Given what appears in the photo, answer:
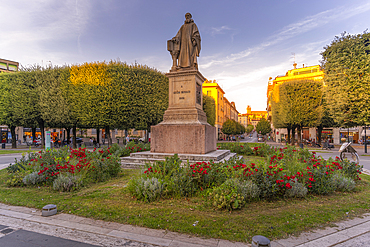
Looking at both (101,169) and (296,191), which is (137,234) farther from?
(101,169)

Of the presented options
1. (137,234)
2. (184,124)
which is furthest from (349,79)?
(137,234)

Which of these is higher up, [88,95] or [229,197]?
[88,95]

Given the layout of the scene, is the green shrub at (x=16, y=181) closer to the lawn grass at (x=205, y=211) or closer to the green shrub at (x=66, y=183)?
the lawn grass at (x=205, y=211)

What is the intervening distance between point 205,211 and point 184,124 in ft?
18.3

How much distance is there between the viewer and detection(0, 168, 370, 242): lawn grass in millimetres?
3596

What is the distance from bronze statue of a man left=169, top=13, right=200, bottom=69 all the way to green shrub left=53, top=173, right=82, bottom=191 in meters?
7.43

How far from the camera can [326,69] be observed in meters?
20.3

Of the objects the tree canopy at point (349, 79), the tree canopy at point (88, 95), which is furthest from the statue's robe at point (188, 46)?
the tree canopy at point (349, 79)

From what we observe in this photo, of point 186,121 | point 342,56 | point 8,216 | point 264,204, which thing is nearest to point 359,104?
point 342,56

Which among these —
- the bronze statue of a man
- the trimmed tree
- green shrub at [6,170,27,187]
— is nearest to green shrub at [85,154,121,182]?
green shrub at [6,170,27,187]

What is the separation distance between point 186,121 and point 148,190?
5.31 m

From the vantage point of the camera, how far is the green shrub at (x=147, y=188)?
500 centimetres

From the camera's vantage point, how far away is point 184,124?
9.62 meters

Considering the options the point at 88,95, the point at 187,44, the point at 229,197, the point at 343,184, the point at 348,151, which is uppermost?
the point at 187,44
